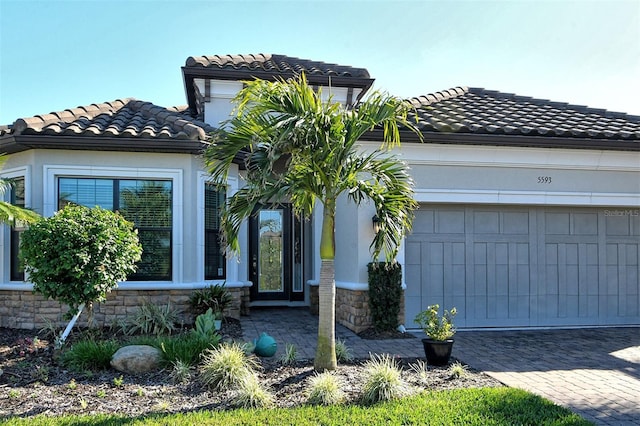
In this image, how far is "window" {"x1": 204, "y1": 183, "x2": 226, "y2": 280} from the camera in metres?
9.76

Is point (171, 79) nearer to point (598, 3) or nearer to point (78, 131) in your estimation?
point (78, 131)

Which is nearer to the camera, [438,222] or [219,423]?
[219,423]

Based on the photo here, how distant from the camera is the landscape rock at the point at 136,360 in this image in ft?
20.5

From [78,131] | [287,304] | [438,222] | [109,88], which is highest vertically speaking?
[109,88]

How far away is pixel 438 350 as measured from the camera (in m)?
6.67

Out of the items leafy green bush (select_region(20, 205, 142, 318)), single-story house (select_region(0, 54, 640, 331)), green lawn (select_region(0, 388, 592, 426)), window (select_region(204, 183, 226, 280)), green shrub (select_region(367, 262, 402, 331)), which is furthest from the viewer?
window (select_region(204, 183, 226, 280))

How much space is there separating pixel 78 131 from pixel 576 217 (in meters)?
9.57

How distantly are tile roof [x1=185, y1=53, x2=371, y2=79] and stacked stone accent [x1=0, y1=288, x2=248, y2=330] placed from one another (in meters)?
5.00

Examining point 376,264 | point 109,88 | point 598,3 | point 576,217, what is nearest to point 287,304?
point 376,264

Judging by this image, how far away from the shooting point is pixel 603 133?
9.57m

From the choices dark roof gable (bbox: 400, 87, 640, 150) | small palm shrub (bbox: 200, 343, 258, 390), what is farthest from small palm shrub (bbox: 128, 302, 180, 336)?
dark roof gable (bbox: 400, 87, 640, 150)

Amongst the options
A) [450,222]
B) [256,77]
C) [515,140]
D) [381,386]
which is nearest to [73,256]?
[381,386]

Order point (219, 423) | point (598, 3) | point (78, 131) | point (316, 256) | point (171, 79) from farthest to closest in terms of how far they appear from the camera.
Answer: point (171, 79) < point (316, 256) < point (598, 3) < point (78, 131) < point (219, 423)

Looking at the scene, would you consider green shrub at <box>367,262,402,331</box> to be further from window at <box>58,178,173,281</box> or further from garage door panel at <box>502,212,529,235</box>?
window at <box>58,178,173,281</box>
